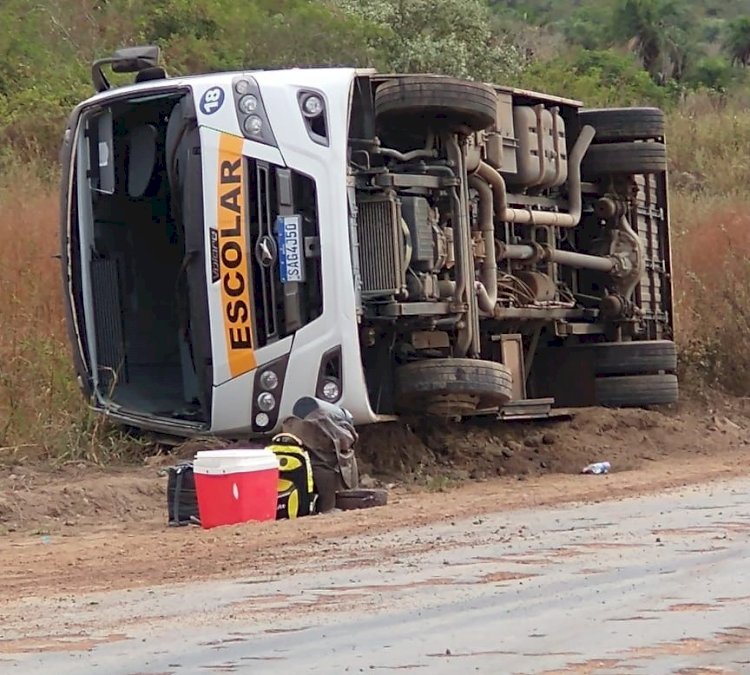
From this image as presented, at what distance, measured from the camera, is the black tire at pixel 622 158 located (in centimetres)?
1184

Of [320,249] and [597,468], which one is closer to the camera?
[320,249]

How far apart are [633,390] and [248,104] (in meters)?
3.67

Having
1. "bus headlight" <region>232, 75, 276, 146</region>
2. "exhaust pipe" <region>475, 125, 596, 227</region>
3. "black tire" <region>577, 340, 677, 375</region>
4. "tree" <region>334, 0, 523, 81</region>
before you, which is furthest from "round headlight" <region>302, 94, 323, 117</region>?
"tree" <region>334, 0, 523, 81</region>

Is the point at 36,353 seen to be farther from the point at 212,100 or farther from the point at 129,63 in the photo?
the point at 212,100

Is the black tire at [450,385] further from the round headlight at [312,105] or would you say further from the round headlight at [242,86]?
the round headlight at [242,86]

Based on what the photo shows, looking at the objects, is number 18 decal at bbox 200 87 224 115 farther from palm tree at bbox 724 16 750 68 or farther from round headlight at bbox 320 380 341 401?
palm tree at bbox 724 16 750 68

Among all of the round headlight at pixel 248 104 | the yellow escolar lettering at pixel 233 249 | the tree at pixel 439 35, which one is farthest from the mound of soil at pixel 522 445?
the tree at pixel 439 35

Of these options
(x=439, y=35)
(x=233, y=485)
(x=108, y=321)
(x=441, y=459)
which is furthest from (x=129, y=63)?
(x=439, y=35)

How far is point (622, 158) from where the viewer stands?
11.9m

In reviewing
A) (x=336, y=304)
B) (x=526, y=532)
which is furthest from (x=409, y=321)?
→ (x=526, y=532)

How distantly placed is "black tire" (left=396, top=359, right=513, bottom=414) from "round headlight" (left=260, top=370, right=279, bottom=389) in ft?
2.67

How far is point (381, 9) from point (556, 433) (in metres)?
14.2

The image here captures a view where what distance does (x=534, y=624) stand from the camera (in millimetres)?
5172

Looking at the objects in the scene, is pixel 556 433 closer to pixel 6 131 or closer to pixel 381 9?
pixel 6 131
